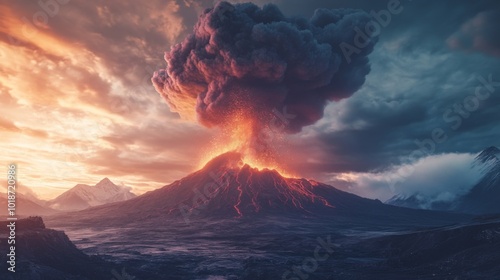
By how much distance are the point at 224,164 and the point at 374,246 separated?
74946 millimetres

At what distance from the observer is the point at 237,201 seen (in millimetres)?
93500

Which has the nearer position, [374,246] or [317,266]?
[317,266]

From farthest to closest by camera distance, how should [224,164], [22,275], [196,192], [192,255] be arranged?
[224,164] < [196,192] < [192,255] < [22,275]

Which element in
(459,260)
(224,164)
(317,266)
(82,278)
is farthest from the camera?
(224,164)

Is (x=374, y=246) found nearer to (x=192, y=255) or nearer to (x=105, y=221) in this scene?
(x=192, y=255)

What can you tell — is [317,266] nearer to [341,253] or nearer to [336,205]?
[341,253]

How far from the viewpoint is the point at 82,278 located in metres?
25.3

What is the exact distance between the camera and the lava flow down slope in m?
86.5

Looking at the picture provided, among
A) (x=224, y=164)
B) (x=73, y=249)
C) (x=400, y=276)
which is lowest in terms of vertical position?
(x=400, y=276)

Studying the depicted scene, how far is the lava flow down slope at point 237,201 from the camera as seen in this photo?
8650cm

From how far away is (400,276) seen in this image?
29.5m

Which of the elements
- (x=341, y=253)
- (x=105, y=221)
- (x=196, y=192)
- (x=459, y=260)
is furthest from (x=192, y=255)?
(x=196, y=192)

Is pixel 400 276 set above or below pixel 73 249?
below

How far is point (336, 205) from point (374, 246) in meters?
60.8
